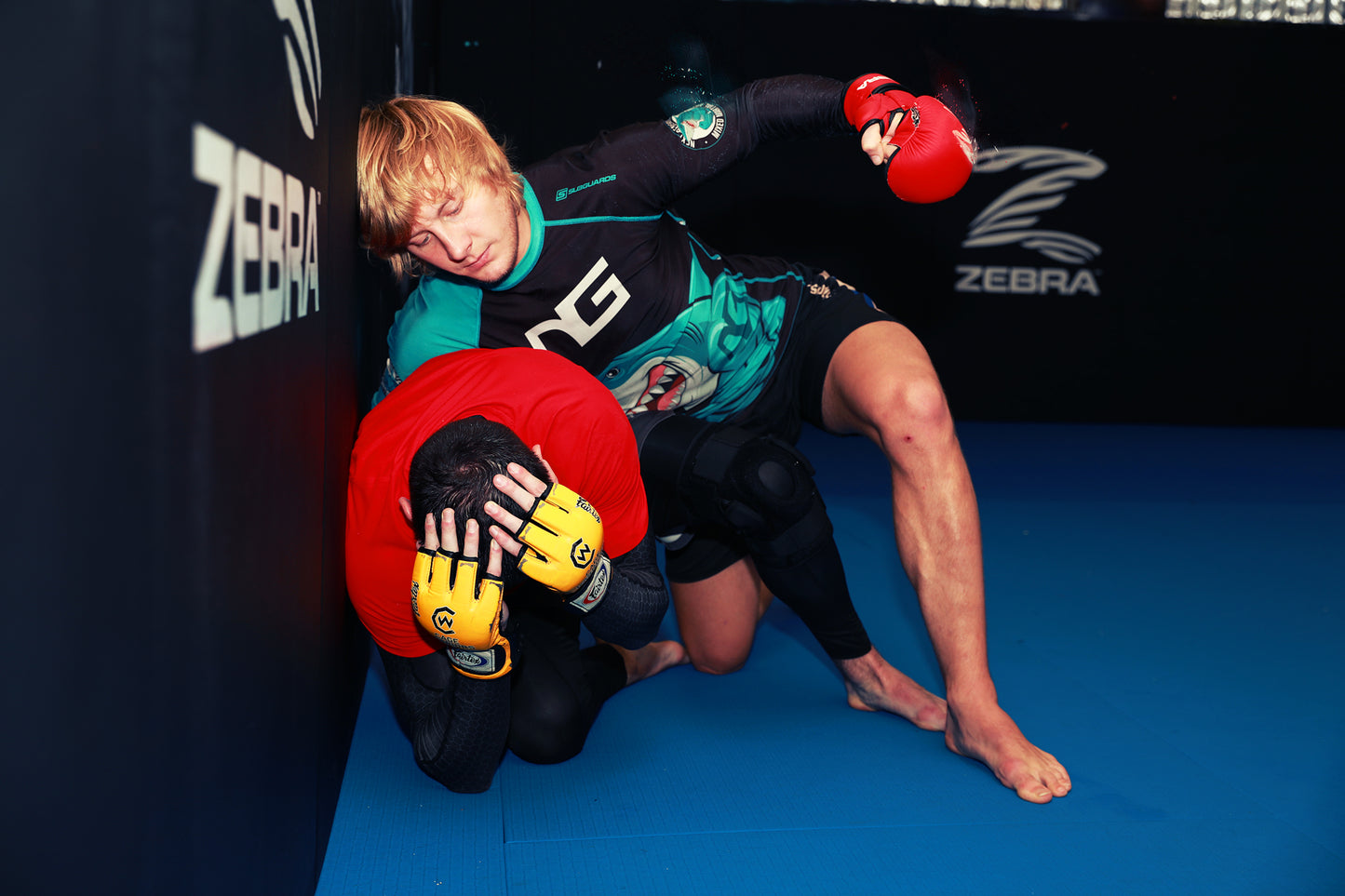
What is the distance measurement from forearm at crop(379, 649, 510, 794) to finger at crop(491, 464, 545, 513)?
33 centimetres

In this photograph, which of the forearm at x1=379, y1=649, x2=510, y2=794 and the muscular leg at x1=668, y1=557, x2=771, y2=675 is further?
the muscular leg at x1=668, y1=557, x2=771, y2=675

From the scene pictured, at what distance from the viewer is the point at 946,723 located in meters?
1.56

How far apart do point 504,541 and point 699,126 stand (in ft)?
2.79

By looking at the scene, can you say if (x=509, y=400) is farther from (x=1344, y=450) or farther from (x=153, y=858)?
(x=1344, y=450)

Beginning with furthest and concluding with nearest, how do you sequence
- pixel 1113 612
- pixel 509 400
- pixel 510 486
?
pixel 1113 612 < pixel 509 400 < pixel 510 486

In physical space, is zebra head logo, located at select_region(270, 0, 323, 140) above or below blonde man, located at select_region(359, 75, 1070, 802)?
above

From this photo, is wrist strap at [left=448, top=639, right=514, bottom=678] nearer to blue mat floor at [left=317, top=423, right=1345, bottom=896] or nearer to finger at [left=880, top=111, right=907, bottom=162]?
blue mat floor at [left=317, top=423, right=1345, bottom=896]

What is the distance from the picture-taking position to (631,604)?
1.29m

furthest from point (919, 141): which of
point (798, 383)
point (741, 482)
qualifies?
point (741, 482)

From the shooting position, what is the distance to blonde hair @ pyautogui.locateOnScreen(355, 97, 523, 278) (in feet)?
4.24

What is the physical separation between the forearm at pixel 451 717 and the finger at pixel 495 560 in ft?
0.90

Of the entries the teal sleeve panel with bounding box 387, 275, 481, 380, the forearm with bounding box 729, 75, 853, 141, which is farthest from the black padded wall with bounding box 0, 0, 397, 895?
the forearm with bounding box 729, 75, 853, 141

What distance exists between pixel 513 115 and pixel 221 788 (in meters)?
4.89

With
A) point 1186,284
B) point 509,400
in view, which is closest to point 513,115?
point 1186,284
